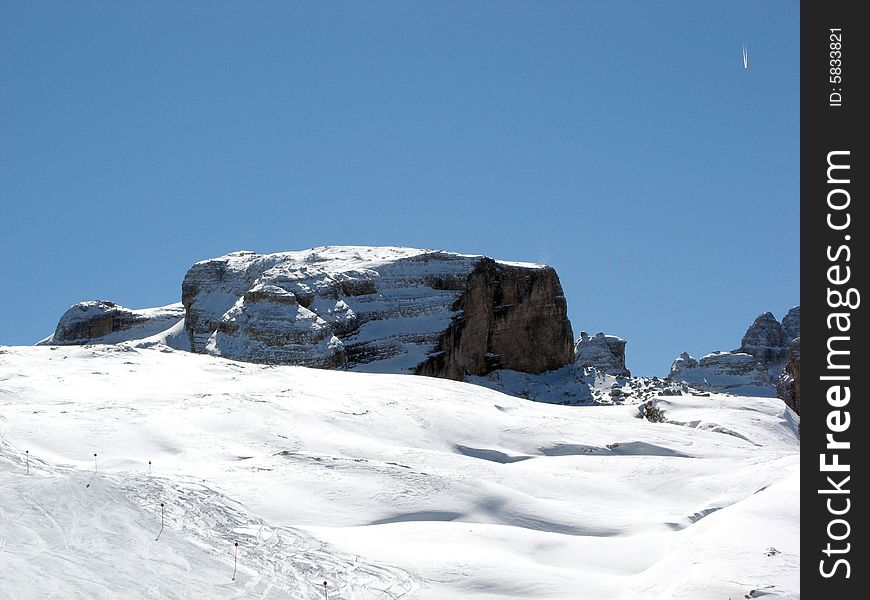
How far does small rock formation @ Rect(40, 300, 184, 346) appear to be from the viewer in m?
97.6

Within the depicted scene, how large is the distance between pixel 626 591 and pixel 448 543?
112 inches

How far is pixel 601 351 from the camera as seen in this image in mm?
118562

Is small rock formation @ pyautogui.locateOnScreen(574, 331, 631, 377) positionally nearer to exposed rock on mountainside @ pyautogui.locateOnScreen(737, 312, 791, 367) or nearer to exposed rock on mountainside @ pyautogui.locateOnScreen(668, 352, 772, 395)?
exposed rock on mountainside @ pyautogui.locateOnScreen(668, 352, 772, 395)

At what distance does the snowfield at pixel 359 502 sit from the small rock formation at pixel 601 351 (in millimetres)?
89039

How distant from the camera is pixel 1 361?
2884cm

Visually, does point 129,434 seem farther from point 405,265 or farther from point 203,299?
point 203,299

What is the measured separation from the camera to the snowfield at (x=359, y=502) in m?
11.9

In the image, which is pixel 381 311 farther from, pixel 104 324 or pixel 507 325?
pixel 104 324

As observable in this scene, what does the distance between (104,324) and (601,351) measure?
60.0 metres

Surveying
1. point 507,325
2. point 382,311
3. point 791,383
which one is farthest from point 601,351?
point 382,311

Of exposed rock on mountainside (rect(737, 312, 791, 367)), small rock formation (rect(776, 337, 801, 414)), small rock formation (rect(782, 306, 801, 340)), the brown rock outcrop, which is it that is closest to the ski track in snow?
the brown rock outcrop

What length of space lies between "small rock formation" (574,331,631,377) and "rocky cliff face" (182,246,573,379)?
33.7 m
